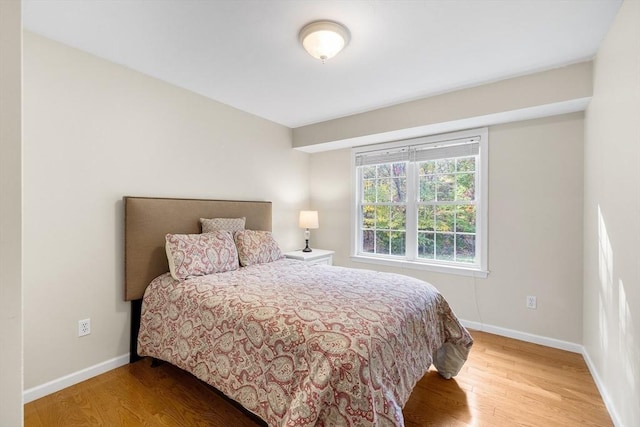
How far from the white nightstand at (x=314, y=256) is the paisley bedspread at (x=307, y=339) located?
111 cm

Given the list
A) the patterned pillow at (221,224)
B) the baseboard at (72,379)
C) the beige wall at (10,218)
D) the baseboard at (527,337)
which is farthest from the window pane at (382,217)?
the beige wall at (10,218)

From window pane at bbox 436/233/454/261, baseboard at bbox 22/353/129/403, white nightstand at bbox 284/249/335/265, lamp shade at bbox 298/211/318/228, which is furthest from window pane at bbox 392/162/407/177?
baseboard at bbox 22/353/129/403

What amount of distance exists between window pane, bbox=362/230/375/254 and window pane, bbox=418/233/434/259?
64cm

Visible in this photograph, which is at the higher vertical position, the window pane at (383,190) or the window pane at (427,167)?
the window pane at (427,167)

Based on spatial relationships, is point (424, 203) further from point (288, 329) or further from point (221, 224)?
point (288, 329)

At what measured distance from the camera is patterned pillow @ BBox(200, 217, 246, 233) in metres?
2.69

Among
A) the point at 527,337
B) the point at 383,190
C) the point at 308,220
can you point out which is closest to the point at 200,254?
the point at 308,220

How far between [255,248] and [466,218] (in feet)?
7.43

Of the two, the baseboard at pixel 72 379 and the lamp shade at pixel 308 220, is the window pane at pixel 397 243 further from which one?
the baseboard at pixel 72 379

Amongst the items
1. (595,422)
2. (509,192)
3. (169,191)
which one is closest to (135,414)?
(169,191)

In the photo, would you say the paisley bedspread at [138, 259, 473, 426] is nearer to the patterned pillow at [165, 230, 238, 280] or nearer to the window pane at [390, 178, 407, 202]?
the patterned pillow at [165, 230, 238, 280]

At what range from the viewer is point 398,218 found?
3621 mm

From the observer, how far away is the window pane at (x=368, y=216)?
3.84m

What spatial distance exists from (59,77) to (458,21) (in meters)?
2.67
